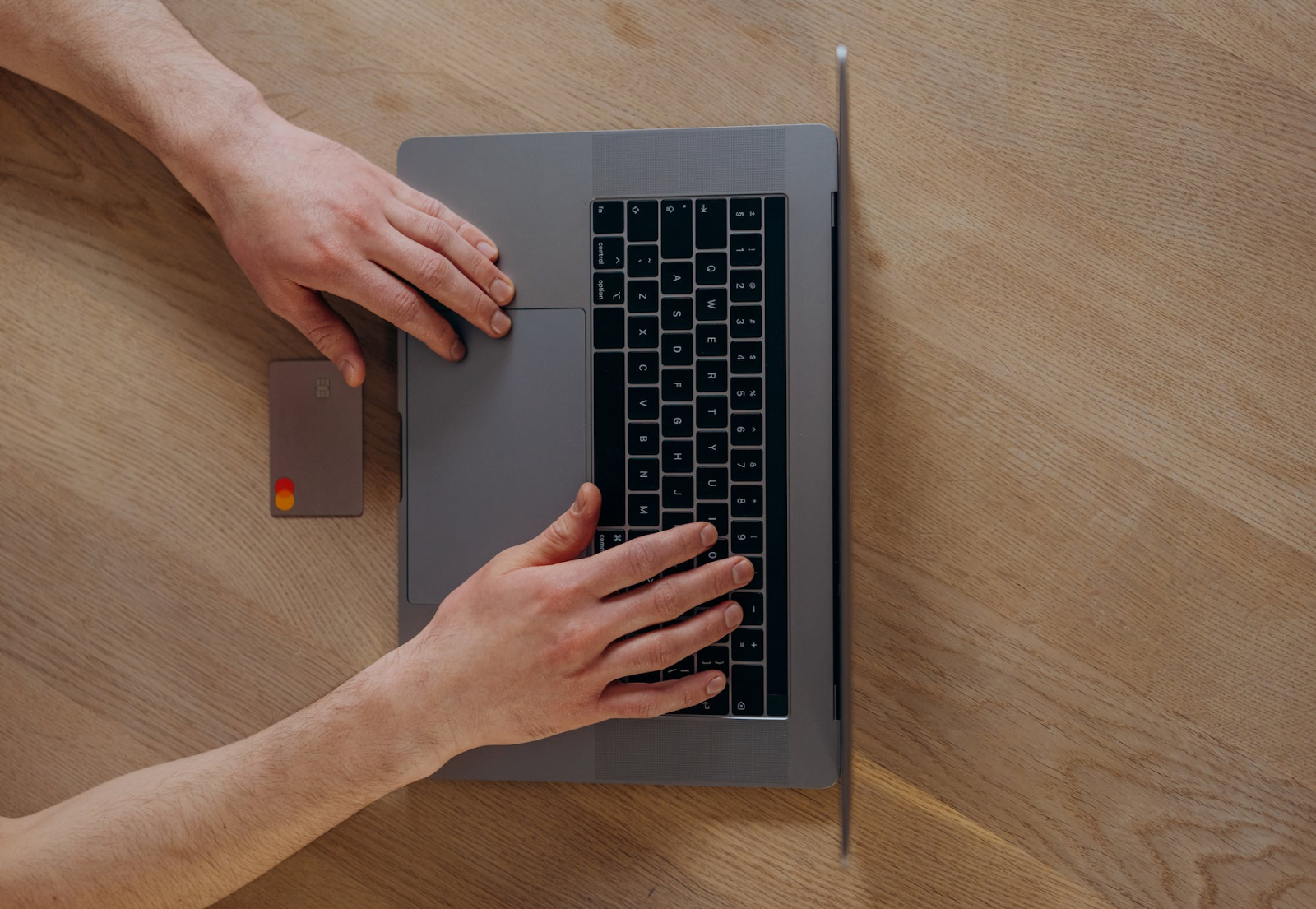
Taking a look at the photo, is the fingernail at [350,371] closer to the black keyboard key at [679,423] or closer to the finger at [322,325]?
the finger at [322,325]

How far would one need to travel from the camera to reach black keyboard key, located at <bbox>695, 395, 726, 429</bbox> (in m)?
→ 0.77

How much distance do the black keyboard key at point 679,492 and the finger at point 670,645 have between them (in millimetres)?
111

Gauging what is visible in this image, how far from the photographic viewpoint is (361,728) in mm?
766

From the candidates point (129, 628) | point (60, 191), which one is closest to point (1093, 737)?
point (129, 628)

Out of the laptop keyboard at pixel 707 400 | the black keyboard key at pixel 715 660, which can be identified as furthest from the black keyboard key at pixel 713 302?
the black keyboard key at pixel 715 660

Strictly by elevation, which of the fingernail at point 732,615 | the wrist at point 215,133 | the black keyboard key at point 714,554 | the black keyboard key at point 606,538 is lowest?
the fingernail at point 732,615

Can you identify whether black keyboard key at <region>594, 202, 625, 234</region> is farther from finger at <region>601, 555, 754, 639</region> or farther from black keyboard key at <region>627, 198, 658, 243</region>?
finger at <region>601, 555, 754, 639</region>

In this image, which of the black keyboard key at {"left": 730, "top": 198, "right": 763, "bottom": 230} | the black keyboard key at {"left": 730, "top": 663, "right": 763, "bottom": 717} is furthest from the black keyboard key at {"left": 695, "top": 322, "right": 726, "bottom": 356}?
the black keyboard key at {"left": 730, "top": 663, "right": 763, "bottom": 717}

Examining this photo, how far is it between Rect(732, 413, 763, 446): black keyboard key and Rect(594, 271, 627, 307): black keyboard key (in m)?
0.17

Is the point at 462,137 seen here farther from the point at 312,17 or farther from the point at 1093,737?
the point at 1093,737

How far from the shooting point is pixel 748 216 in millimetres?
774

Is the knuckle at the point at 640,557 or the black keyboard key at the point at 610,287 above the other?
the black keyboard key at the point at 610,287

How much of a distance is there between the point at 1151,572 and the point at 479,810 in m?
0.74

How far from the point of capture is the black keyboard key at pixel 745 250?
0.77m
